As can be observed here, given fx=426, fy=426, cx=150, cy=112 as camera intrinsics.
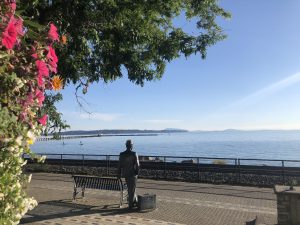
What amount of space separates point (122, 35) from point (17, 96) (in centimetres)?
625

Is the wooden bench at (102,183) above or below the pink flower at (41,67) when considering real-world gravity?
below

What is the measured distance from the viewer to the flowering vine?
7.59 ft

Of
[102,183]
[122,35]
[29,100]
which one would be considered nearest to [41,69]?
[29,100]

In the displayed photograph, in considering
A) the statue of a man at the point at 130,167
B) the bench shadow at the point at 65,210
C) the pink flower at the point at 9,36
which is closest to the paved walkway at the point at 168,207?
the bench shadow at the point at 65,210

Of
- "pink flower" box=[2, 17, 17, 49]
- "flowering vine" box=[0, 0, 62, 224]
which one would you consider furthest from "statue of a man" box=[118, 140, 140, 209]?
"pink flower" box=[2, 17, 17, 49]

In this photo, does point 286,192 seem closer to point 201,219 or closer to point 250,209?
point 201,219

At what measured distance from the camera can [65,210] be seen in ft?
39.2

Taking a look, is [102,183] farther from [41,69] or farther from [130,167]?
[41,69]

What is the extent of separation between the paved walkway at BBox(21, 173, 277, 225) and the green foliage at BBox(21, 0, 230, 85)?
3.71m

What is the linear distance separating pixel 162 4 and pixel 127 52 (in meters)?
1.24

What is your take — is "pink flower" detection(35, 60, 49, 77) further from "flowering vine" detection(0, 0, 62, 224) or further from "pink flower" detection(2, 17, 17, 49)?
"pink flower" detection(2, 17, 17, 49)

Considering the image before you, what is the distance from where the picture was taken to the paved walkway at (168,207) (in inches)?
419

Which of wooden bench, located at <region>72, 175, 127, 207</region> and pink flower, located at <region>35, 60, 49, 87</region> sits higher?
pink flower, located at <region>35, 60, 49, 87</region>

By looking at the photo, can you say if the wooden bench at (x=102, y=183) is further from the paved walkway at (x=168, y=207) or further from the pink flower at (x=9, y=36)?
the pink flower at (x=9, y=36)
